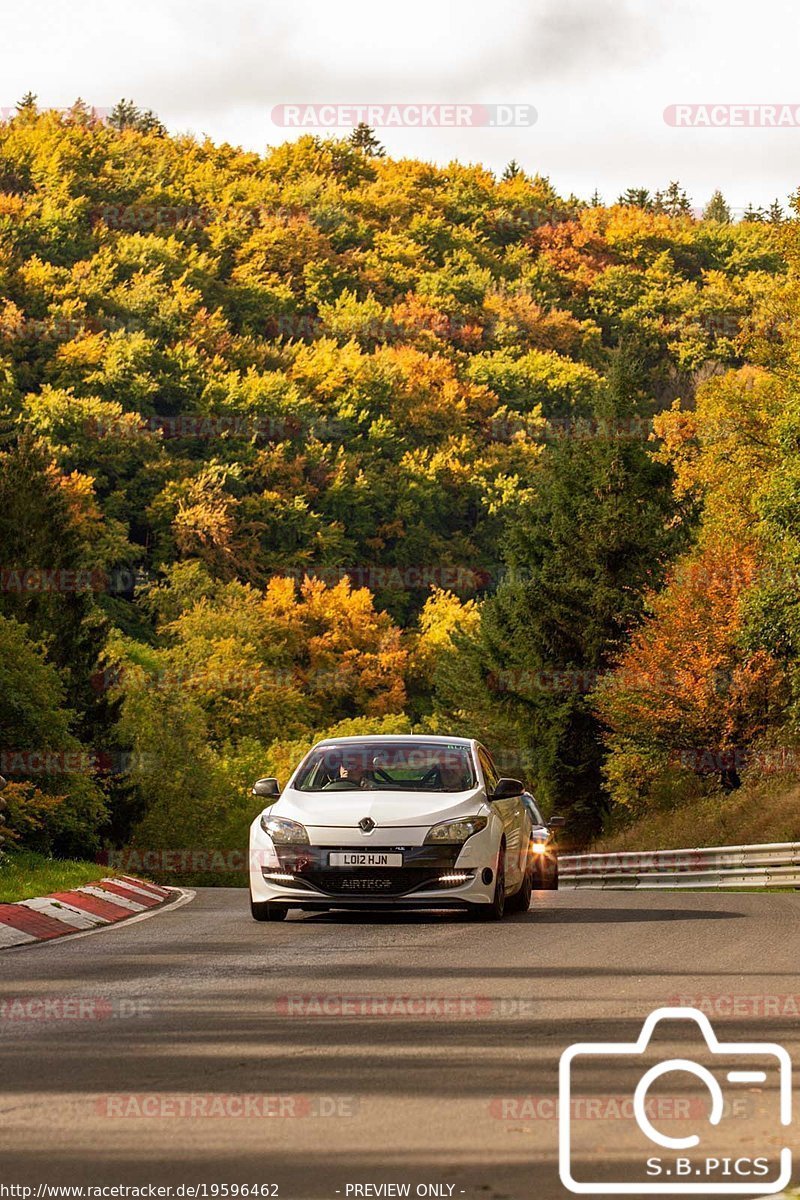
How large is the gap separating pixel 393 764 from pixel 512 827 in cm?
118

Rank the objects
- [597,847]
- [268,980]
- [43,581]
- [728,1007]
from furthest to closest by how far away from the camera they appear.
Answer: [43,581] < [597,847] < [268,980] < [728,1007]

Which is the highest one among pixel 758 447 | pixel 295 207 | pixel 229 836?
pixel 295 207

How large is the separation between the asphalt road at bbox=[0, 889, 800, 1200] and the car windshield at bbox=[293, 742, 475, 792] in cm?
128

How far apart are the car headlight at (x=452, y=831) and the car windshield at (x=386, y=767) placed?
776 mm

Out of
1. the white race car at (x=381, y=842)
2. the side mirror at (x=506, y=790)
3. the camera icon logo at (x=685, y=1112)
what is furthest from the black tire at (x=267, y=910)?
the camera icon logo at (x=685, y=1112)

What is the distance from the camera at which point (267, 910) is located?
1611 centimetres

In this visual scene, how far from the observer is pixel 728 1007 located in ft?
33.6

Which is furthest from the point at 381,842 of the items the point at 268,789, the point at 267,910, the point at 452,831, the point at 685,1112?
the point at 685,1112

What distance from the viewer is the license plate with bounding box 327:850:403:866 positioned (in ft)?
50.5

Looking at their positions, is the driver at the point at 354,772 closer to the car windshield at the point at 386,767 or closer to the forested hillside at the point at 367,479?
the car windshield at the point at 386,767

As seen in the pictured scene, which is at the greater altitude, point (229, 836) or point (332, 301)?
point (332, 301)

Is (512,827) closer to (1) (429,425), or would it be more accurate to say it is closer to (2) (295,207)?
(1) (429,425)

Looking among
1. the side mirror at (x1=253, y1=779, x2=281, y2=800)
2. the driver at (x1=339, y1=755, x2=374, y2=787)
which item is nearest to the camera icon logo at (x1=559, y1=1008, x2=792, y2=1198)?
the driver at (x1=339, y1=755, x2=374, y2=787)

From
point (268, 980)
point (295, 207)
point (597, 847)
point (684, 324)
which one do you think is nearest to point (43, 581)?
point (597, 847)
